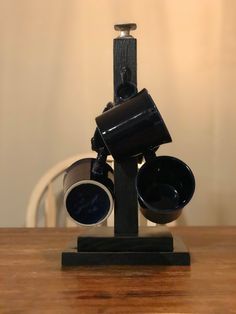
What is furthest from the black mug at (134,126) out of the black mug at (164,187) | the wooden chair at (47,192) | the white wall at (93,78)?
the white wall at (93,78)

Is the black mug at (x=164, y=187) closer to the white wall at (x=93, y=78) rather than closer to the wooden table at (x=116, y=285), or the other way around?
the wooden table at (x=116, y=285)

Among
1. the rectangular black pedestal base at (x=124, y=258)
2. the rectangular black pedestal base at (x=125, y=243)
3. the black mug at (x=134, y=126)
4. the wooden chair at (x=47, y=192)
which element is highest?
the black mug at (x=134, y=126)

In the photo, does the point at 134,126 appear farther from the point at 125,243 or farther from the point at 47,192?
the point at 47,192

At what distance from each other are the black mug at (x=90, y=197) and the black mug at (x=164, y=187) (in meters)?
0.06

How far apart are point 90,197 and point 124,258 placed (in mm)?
118

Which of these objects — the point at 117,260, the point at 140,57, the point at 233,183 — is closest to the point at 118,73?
the point at 117,260

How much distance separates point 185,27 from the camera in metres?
1.85

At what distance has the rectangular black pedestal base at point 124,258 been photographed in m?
0.86

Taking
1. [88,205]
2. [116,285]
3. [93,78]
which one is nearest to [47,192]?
[93,78]

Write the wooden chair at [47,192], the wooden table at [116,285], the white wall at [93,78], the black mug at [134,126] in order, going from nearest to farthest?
the wooden table at [116,285], the black mug at [134,126], the wooden chair at [47,192], the white wall at [93,78]

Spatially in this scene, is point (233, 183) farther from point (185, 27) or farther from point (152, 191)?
point (152, 191)

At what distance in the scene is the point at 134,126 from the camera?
2.70ft

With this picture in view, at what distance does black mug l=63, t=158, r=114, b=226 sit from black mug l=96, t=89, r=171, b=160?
67 mm

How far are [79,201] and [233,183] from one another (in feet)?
3.64
